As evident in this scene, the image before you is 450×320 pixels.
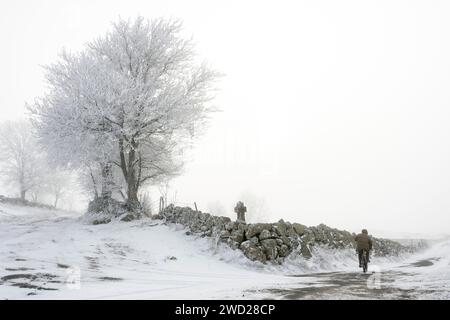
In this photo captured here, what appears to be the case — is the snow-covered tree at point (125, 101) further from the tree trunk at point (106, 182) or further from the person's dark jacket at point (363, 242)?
the person's dark jacket at point (363, 242)

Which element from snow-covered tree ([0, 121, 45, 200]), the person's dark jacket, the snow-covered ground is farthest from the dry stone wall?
snow-covered tree ([0, 121, 45, 200])

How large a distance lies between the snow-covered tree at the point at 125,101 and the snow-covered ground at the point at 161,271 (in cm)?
460

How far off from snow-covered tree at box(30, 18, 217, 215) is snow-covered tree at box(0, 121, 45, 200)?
32.5 meters

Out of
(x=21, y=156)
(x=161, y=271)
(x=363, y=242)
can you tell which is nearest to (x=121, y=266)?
(x=161, y=271)

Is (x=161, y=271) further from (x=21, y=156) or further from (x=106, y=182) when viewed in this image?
(x=21, y=156)

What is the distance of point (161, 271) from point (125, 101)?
10501 mm

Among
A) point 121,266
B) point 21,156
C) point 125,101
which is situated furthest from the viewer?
point 21,156

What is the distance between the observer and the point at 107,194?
23.2 meters

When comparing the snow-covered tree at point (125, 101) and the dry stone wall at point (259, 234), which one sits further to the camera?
the snow-covered tree at point (125, 101)

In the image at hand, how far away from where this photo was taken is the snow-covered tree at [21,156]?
168ft

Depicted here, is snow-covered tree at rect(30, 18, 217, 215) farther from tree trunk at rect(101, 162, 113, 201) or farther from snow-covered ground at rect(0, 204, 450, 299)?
snow-covered ground at rect(0, 204, 450, 299)

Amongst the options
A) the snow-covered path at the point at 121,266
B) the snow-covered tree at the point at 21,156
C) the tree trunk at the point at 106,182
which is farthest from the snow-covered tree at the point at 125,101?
the snow-covered tree at the point at 21,156

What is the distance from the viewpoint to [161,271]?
1180cm
